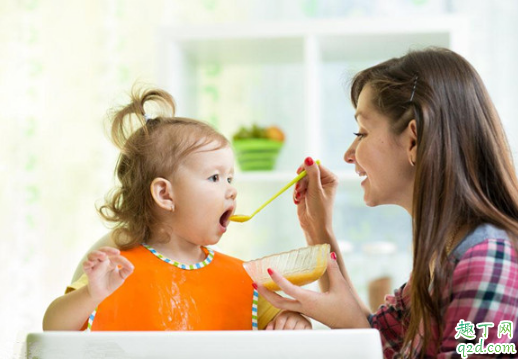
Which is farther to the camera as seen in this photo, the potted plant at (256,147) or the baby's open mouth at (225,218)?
the potted plant at (256,147)

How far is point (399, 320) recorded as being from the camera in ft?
4.39

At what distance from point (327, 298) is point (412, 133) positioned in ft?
1.09

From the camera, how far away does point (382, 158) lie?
1.31 meters

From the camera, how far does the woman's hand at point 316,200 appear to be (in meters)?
1.42

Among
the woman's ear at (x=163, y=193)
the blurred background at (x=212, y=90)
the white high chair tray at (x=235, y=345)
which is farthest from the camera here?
the blurred background at (x=212, y=90)

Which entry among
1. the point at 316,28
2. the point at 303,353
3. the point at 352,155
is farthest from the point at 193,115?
the point at 303,353

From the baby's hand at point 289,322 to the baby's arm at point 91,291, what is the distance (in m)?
0.30

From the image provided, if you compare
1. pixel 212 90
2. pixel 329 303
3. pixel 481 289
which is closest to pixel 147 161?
pixel 329 303

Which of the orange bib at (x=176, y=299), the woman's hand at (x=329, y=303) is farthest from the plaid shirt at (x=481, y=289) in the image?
the orange bib at (x=176, y=299)

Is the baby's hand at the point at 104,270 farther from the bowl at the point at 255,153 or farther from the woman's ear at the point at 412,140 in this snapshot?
the bowl at the point at 255,153

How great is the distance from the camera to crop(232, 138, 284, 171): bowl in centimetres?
239

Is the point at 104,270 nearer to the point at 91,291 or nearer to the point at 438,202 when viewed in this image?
the point at 91,291

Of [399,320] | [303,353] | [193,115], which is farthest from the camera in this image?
[193,115]

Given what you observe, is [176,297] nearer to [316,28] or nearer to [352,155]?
[352,155]
